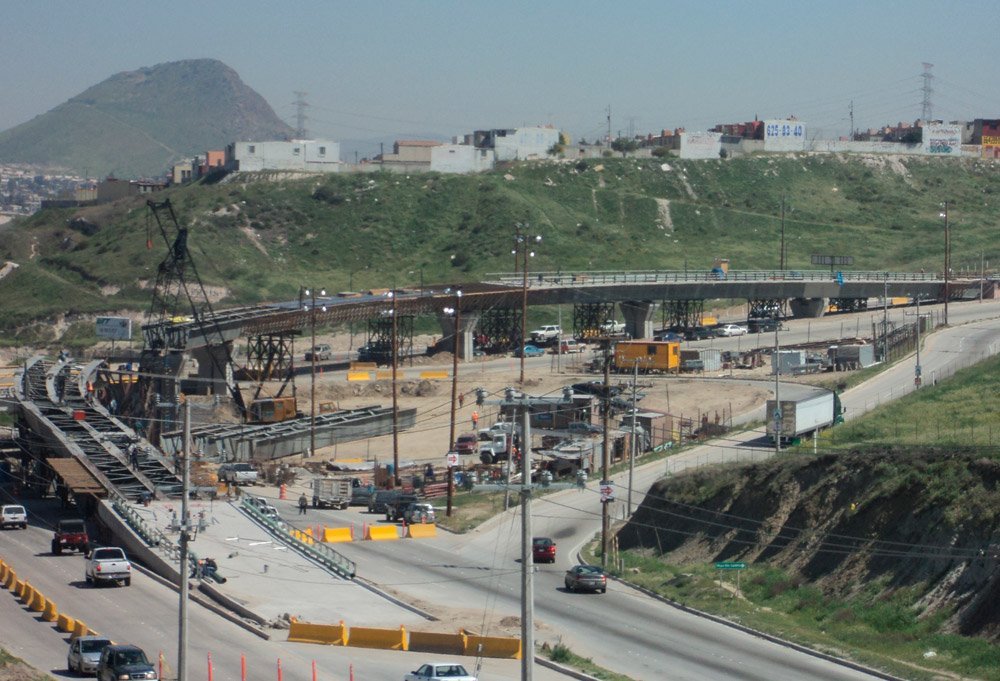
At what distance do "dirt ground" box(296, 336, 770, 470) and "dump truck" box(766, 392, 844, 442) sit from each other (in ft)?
37.4

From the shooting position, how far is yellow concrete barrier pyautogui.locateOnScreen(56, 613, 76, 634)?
139ft

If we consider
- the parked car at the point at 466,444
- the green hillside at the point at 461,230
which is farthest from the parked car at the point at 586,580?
the green hillside at the point at 461,230

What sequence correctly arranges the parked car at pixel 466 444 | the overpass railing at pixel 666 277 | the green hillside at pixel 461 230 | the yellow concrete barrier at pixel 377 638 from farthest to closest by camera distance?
the green hillside at pixel 461 230 < the overpass railing at pixel 666 277 < the parked car at pixel 466 444 < the yellow concrete barrier at pixel 377 638

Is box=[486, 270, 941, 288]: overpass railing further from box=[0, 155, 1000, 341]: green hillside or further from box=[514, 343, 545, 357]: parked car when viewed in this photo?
box=[0, 155, 1000, 341]: green hillside

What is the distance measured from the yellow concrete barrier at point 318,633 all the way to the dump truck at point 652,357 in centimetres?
5839

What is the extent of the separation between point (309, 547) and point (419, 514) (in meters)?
8.03

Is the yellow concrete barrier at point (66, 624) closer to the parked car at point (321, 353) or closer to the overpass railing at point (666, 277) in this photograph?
the parked car at point (321, 353)

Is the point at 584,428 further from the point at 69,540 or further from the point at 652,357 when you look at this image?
the point at 69,540

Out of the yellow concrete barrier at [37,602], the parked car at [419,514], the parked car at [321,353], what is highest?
the parked car at [321,353]

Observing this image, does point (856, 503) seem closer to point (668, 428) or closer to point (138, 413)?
point (668, 428)

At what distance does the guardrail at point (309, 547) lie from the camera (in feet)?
169

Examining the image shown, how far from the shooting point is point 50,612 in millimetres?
44250

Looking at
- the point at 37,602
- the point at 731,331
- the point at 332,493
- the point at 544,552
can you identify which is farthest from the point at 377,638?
the point at 731,331

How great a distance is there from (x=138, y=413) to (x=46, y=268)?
7941 centimetres
